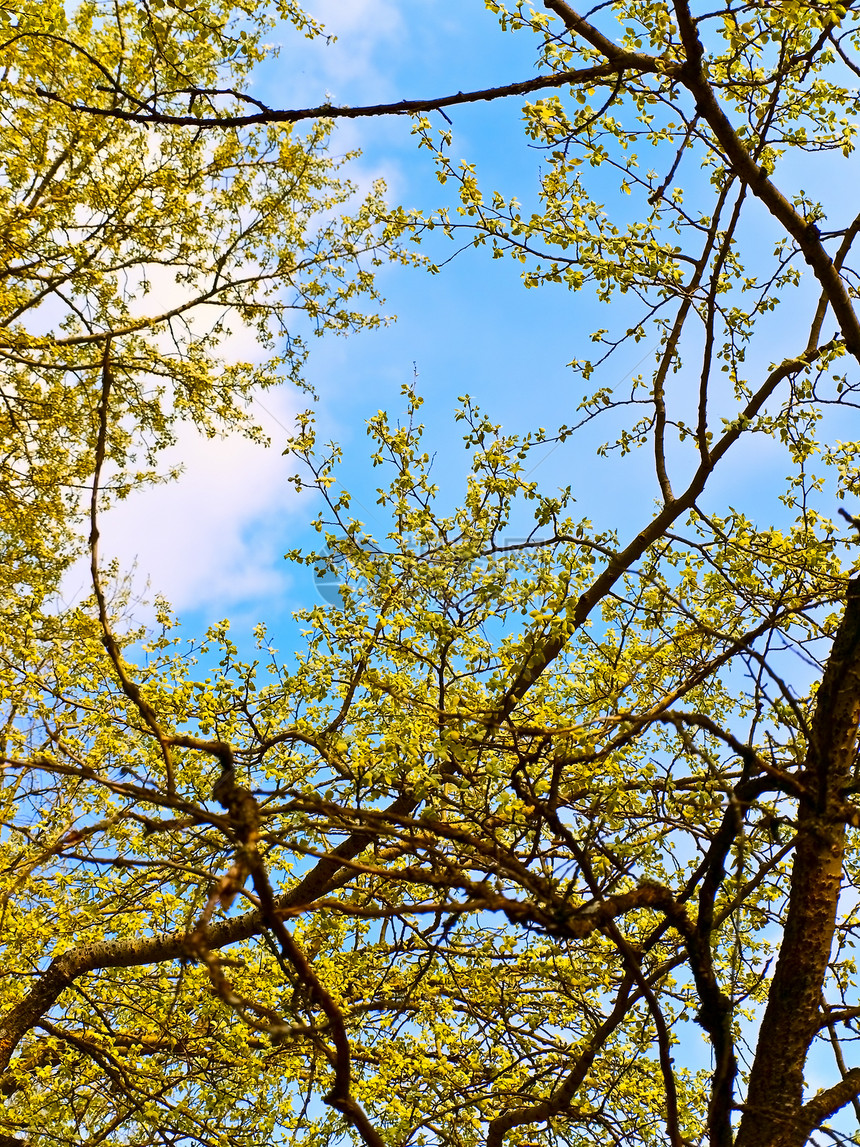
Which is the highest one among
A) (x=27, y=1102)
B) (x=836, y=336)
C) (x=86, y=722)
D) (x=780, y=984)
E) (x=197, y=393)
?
(x=197, y=393)

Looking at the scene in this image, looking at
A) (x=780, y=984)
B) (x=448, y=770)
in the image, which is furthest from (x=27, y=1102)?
(x=780, y=984)

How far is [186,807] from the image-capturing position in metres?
1.81

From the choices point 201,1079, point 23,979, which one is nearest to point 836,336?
point 201,1079

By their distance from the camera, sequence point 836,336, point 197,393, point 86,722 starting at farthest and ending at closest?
point 197,393 < point 86,722 < point 836,336

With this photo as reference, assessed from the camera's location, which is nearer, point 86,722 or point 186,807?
point 186,807

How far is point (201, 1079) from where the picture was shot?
22.6 feet

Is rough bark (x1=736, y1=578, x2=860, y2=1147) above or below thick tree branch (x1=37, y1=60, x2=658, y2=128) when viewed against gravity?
below

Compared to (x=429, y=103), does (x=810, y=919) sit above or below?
below

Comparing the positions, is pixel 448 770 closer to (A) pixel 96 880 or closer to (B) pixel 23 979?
(A) pixel 96 880

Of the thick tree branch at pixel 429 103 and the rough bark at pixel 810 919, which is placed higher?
the thick tree branch at pixel 429 103

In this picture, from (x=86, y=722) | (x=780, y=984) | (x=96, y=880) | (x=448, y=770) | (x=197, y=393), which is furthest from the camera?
(x=197, y=393)

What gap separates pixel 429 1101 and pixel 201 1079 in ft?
7.26

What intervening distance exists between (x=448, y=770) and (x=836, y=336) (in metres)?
3.71

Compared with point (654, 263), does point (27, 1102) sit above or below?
below
